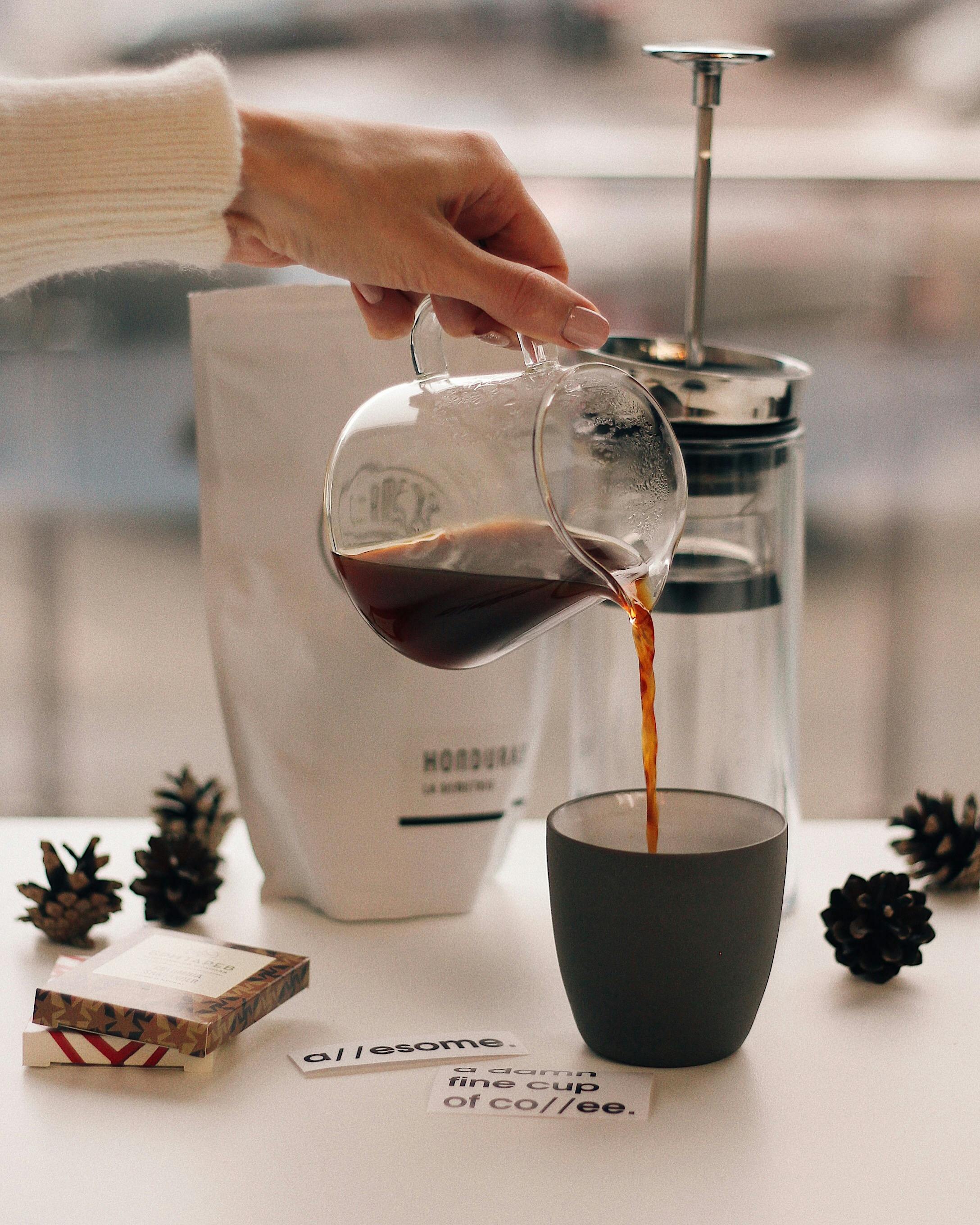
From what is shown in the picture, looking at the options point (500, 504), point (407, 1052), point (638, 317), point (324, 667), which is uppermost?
point (638, 317)

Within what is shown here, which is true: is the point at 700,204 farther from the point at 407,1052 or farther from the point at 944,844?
the point at 407,1052

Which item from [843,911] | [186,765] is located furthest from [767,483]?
[186,765]

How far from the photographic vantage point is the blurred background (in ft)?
4.05

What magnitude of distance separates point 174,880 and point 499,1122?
1.11 feet

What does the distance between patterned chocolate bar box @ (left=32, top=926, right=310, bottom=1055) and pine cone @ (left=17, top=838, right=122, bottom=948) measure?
10 cm

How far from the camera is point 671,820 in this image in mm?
737

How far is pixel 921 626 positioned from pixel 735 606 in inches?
22.5

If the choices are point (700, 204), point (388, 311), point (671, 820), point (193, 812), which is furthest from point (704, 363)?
point (193, 812)

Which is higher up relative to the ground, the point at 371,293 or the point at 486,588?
the point at 371,293

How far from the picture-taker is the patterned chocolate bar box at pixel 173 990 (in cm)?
65

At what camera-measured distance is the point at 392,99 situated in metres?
1.23

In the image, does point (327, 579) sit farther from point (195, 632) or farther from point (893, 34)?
point (893, 34)

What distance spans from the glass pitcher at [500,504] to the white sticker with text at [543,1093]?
0.20m

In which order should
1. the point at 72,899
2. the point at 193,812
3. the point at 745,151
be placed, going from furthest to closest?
the point at 745,151 < the point at 193,812 < the point at 72,899
